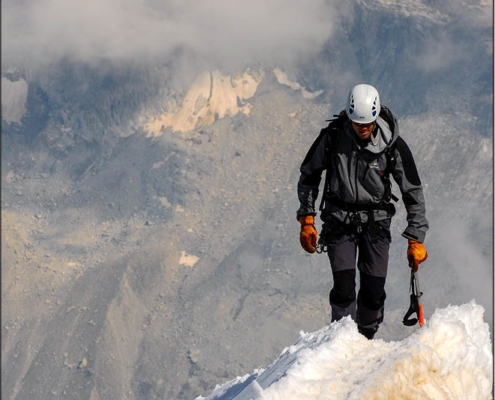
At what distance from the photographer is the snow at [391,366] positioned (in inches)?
148

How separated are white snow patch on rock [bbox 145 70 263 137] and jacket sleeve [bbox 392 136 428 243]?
25.0 m

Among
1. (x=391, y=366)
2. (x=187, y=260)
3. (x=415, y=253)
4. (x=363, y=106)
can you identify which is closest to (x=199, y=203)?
(x=187, y=260)

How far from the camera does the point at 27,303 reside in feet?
83.1

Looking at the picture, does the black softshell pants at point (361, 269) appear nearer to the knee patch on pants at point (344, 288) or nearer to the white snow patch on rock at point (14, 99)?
the knee patch on pants at point (344, 288)

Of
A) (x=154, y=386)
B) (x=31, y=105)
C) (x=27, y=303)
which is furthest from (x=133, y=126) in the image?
(x=154, y=386)

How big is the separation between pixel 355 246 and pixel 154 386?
750 inches

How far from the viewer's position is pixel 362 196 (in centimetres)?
517

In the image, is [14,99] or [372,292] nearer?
[372,292]

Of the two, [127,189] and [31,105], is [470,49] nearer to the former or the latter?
[127,189]

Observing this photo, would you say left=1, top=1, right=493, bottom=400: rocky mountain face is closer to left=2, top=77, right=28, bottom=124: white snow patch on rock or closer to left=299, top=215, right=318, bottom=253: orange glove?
left=2, top=77, right=28, bottom=124: white snow patch on rock

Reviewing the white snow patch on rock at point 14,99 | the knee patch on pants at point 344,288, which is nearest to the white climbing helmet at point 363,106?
the knee patch on pants at point 344,288

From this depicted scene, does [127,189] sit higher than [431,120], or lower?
lower

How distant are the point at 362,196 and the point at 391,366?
169 centimetres

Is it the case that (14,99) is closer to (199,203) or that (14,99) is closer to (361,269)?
(199,203)
